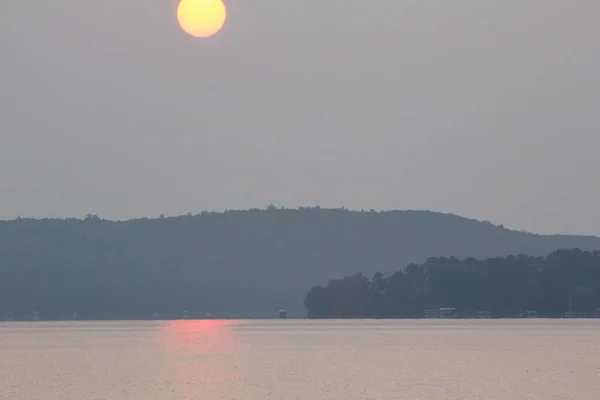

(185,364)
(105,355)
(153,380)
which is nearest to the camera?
(153,380)

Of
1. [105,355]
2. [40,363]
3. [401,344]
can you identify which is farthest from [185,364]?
[401,344]

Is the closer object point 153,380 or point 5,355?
point 153,380

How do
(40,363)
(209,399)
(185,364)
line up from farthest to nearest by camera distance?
(40,363) → (185,364) → (209,399)

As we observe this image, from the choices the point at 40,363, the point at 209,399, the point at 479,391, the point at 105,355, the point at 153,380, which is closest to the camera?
the point at 209,399

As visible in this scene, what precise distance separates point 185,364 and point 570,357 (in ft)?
129

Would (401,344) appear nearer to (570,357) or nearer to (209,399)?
(570,357)

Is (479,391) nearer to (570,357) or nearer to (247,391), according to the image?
(247,391)

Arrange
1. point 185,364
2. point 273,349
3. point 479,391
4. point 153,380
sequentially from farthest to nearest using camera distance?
point 273,349 → point 185,364 → point 153,380 → point 479,391

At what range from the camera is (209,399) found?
3159 inches

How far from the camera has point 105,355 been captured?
15125 centimetres

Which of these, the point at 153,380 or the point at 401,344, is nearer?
the point at 153,380

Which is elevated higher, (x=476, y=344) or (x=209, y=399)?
(x=476, y=344)

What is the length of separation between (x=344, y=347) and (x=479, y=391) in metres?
78.6

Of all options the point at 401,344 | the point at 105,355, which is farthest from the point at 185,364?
the point at 401,344
